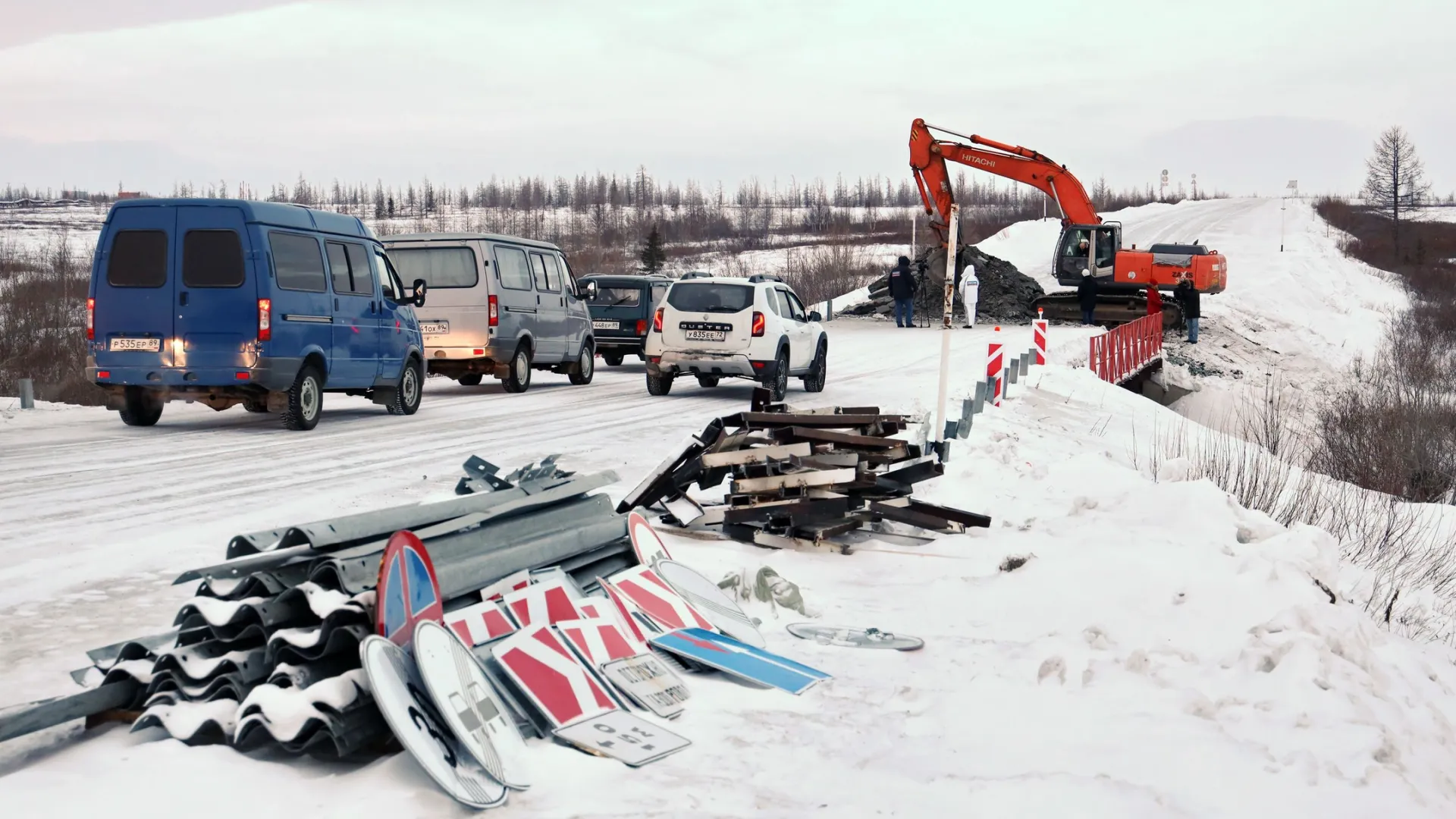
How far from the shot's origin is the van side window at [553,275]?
20.3 metres

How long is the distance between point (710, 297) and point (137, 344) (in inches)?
307

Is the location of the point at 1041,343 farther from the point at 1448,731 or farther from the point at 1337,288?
the point at 1337,288

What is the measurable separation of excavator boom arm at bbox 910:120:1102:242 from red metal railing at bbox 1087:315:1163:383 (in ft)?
19.3

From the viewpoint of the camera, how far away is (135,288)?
12867mm

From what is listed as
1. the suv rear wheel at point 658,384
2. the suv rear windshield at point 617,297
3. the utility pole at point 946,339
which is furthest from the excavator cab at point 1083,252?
the utility pole at point 946,339

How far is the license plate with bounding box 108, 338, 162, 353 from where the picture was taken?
41.9 feet

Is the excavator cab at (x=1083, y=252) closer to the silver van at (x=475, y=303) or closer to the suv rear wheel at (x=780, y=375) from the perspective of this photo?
the suv rear wheel at (x=780, y=375)

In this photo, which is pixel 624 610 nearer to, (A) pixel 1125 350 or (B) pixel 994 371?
(B) pixel 994 371

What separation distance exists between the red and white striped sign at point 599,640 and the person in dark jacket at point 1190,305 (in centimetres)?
3220

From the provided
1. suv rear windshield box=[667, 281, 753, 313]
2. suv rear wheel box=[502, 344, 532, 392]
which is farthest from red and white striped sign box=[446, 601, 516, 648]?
suv rear wheel box=[502, 344, 532, 392]

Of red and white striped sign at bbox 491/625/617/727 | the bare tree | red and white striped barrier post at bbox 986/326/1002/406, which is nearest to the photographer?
red and white striped sign at bbox 491/625/617/727

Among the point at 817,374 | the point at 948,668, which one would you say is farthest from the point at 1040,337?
the point at 948,668

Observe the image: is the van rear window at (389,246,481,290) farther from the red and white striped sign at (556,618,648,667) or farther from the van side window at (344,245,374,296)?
the red and white striped sign at (556,618,648,667)

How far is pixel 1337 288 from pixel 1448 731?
58191 millimetres
